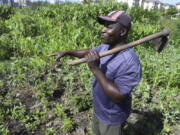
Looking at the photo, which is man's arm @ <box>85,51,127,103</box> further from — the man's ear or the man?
the man's ear

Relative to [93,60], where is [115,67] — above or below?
below

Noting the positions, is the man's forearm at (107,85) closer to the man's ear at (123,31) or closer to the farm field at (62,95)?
the man's ear at (123,31)

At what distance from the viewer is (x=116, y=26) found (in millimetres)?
1607

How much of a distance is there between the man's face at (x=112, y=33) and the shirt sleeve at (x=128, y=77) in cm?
23

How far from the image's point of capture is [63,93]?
3.75 meters

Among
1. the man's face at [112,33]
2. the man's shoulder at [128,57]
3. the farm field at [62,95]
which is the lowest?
the farm field at [62,95]

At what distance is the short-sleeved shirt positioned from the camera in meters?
1.61

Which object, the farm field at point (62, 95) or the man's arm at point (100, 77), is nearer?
the man's arm at point (100, 77)

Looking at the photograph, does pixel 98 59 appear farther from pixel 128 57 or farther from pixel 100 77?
pixel 128 57

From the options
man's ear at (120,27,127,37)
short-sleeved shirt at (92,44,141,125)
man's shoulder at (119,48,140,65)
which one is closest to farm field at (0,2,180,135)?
short-sleeved shirt at (92,44,141,125)

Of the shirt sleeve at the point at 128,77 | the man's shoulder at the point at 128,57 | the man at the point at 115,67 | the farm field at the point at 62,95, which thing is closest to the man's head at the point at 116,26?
the man at the point at 115,67

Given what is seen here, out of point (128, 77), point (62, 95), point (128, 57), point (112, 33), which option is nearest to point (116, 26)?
point (112, 33)

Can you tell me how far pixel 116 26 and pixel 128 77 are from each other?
41 centimetres

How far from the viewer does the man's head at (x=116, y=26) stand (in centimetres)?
A: 160
